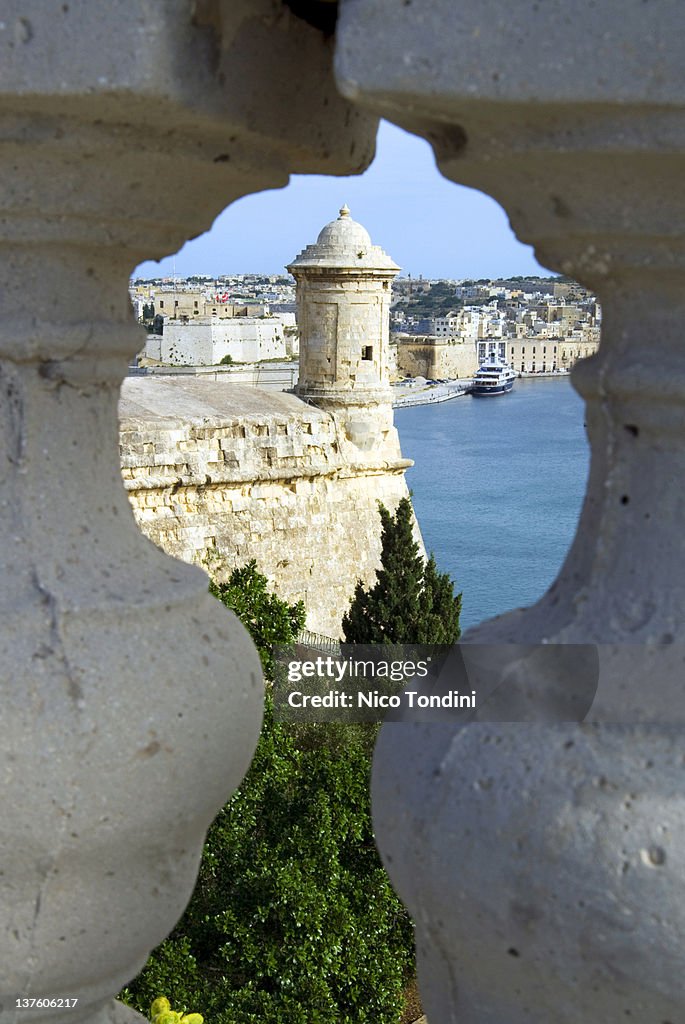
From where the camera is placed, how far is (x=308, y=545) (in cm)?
1082

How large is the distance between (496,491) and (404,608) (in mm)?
15261

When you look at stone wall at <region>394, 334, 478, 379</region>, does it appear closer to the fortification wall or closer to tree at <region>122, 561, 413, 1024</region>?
the fortification wall

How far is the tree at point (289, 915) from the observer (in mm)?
4629

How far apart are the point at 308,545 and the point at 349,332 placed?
1.95 m

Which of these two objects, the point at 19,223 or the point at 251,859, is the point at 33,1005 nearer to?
the point at 19,223

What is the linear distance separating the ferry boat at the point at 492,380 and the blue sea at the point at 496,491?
6.70ft

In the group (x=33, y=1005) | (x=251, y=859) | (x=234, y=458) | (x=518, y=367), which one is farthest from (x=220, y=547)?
(x=518, y=367)

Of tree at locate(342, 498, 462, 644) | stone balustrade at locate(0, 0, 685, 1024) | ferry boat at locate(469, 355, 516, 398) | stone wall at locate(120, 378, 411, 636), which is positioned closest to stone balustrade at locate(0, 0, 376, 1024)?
stone balustrade at locate(0, 0, 685, 1024)

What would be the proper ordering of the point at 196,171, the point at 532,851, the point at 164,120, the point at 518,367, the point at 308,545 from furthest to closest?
the point at 518,367 → the point at 308,545 → the point at 196,171 → the point at 164,120 → the point at 532,851

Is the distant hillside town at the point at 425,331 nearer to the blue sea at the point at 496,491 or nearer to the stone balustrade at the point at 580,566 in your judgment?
the blue sea at the point at 496,491

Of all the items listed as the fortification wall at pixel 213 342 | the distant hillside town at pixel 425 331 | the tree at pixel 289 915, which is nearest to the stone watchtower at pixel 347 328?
the tree at pixel 289 915

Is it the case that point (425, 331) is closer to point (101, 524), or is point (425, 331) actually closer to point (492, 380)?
point (492, 380)

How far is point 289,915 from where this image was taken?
4.82 meters

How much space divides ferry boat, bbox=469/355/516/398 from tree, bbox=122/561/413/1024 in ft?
120
